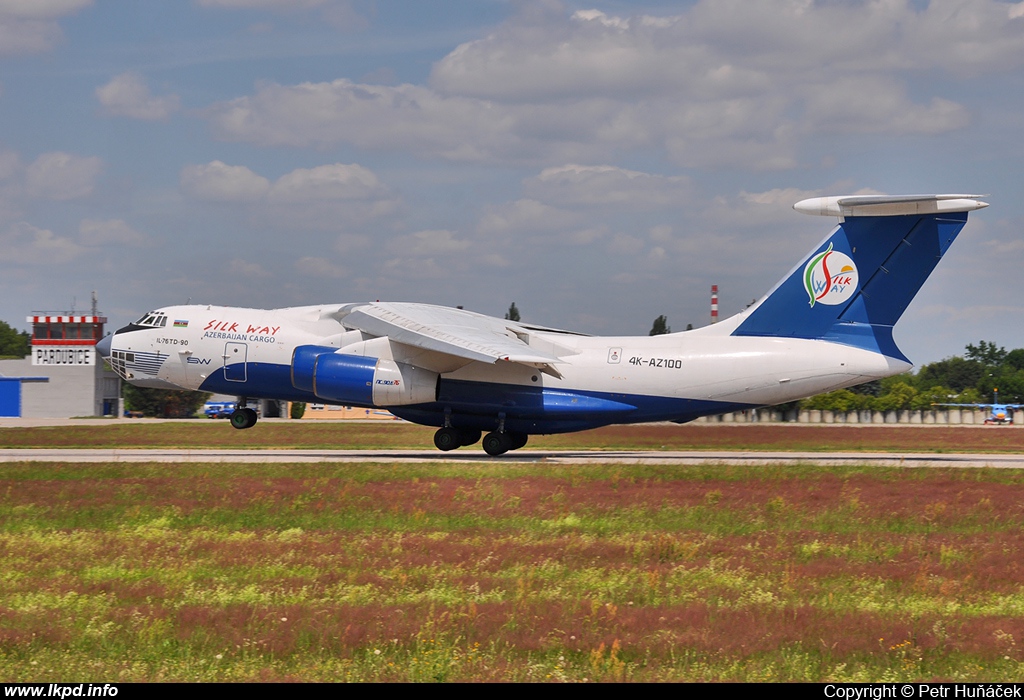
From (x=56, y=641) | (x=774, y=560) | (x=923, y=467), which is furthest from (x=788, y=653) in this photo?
(x=923, y=467)

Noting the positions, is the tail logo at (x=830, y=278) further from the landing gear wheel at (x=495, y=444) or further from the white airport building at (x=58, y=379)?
the white airport building at (x=58, y=379)

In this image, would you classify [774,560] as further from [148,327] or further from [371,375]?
[148,327]

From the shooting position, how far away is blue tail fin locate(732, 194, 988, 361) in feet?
65.3

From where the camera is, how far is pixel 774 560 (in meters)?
10.9

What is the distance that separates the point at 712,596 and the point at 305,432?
26.2 meters

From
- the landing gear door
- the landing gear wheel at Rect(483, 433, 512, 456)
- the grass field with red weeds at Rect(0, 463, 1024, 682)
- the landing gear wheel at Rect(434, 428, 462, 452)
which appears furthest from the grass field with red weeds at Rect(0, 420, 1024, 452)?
the grass field with red weeds at Rect(0, 463, 1024, 682)

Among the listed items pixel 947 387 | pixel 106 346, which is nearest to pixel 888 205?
pixel 106 346

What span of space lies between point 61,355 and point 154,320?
38.9 metres

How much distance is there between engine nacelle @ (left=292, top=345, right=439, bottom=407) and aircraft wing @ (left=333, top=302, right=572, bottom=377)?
768 millimetres

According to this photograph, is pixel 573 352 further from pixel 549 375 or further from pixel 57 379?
pixel 57 379

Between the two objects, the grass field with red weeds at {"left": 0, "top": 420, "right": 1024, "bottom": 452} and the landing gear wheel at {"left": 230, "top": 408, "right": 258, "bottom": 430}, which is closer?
the landing gear wheel at {"left": 230, "top": 408, "right": 258, "bottom": 430}

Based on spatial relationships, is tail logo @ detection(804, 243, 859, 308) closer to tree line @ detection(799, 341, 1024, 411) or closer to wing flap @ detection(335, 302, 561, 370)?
wing flap @ detection(335, 302, 561, 370)

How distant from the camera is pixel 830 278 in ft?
68.9

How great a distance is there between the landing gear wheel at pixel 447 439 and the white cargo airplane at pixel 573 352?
4cm
